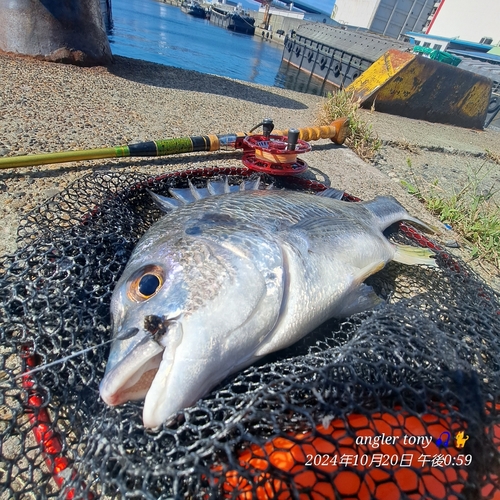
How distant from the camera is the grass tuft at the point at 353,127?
5969 mm

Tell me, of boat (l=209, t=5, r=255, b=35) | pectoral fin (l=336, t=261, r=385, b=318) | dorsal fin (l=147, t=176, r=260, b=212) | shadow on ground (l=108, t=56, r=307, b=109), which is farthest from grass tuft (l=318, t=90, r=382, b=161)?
boat (l=209, t=5, r=255, b=35)

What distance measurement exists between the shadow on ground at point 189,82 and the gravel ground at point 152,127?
0.13 ft

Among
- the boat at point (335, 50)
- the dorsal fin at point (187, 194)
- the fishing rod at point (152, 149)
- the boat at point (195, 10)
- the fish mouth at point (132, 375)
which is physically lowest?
the boat at point (195, 10)

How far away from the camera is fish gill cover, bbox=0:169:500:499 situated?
1.04 m

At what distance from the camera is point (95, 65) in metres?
7.25

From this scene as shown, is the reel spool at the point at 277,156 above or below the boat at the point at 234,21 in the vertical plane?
above

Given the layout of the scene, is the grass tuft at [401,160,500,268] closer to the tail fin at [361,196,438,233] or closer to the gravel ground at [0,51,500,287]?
the gravel ground at [0,51,500,287]

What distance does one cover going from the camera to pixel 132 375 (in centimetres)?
118

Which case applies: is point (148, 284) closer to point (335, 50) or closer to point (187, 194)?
point (187, 194)

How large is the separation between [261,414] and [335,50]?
22.7m

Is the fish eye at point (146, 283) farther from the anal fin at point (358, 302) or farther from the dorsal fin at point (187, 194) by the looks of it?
the anal fin at point (358, 302)

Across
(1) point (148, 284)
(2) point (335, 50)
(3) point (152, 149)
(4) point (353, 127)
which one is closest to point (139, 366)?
(1) point (148, 284)

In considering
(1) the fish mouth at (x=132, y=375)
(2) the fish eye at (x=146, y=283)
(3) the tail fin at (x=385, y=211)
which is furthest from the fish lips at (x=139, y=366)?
(3) the tail fin at (x=385, y=211)

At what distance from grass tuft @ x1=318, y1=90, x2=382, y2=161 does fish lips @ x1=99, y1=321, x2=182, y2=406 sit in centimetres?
559
